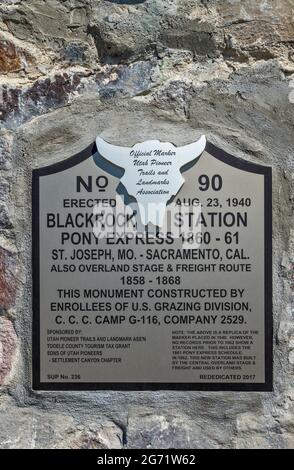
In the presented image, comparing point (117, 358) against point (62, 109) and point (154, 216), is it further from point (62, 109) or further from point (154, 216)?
point (62, 109)

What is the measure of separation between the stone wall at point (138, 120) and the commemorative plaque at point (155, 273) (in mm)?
42

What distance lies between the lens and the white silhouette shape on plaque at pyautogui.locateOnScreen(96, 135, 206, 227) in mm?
1965

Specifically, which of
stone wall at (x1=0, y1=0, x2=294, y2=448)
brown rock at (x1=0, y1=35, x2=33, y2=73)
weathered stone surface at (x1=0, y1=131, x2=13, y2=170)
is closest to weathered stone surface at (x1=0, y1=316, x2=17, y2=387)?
stone wall at (x1=0, y1=0, x2=294, y2=448)

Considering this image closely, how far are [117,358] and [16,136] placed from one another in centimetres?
73

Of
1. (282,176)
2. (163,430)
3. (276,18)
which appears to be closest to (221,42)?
(276,18)

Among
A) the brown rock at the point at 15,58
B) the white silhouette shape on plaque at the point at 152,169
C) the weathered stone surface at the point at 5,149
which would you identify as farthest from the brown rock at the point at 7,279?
the brown rock at the point at 15,58

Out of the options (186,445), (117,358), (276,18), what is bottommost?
(186,445)

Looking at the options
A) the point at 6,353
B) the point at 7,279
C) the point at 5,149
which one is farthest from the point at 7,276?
the point at 5,149

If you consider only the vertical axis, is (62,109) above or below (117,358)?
above

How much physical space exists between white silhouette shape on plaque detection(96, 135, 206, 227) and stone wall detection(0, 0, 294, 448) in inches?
1.4

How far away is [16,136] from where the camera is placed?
2.01 m

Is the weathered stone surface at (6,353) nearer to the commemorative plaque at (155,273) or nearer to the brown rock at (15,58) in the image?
the commemorative plaque at (155,273)

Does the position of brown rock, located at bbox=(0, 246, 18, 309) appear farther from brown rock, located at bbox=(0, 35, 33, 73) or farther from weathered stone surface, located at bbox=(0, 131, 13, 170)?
brown rock, located at bbox=(0, 35, 33, 73)

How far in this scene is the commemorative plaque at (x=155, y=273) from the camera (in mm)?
1954
